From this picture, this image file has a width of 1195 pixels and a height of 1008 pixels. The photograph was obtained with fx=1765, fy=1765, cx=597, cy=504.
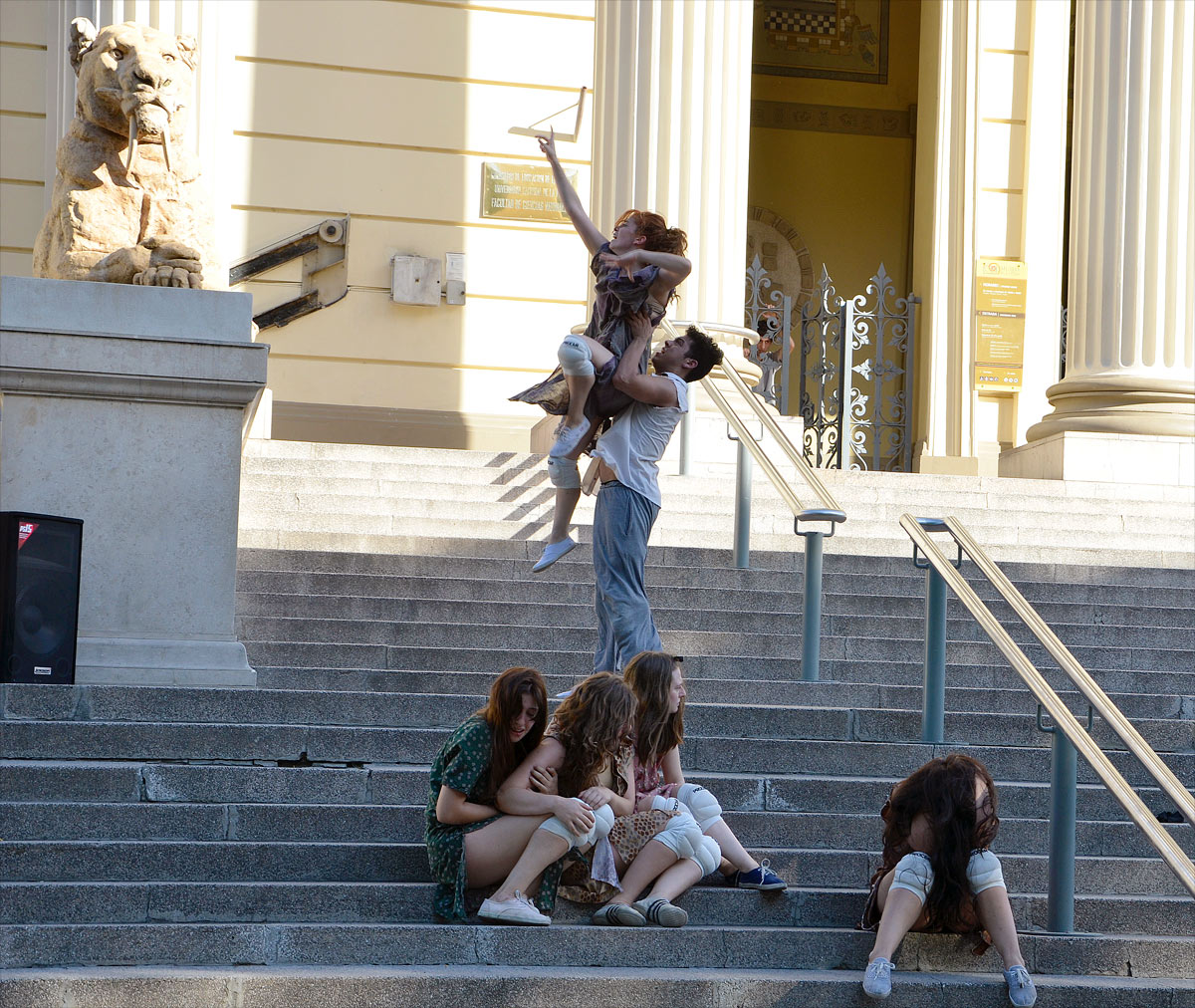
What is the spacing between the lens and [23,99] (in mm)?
13586

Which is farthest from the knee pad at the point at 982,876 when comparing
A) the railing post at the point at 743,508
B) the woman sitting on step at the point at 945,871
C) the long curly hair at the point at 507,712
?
the railing post at the point at 743,508

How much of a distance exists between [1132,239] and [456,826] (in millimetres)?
8800

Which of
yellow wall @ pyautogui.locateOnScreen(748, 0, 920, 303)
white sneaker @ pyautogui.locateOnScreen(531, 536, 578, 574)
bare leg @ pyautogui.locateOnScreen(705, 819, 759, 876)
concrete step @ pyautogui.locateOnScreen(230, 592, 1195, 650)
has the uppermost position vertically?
yellow wall @ pyautogui.locateOnScreen(748, 0, 920, 303)

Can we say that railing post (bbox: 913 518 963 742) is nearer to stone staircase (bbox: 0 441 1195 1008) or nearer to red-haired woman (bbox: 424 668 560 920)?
stone staircase (bbox: 0 441 1195 1008)

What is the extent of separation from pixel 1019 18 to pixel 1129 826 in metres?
10.6

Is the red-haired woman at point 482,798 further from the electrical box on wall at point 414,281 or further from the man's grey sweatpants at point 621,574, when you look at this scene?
the electrical box on wall at point 414,281

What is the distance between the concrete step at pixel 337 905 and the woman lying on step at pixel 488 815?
0.14 metres

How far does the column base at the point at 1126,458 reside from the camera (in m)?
11.8

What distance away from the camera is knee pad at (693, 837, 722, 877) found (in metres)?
5.43

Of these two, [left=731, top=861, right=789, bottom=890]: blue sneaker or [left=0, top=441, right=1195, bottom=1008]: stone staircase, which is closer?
[left=0, top=441, right=1195, bottom=1008]: stone staircase

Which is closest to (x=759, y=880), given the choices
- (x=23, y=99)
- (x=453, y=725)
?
(x=453, y=725)

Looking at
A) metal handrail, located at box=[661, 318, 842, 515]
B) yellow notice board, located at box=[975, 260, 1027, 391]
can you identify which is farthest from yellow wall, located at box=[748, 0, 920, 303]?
metal handrail, located at box=[661, 318, 842, 515]

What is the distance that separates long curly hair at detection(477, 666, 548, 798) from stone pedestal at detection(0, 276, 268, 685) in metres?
1.85

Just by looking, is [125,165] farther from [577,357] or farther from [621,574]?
[621,574]
